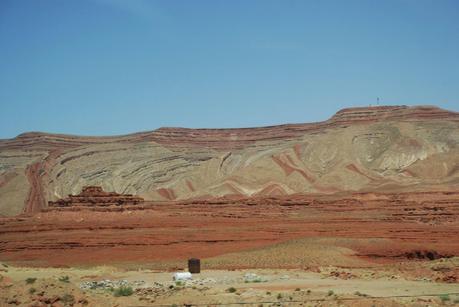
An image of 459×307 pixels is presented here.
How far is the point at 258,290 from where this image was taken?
20109 mm

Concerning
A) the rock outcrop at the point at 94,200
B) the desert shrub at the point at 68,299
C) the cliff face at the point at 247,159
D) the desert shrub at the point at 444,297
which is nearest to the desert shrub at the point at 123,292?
the desert shrub at the point at 68,299

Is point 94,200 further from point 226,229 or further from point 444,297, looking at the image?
point 444,297

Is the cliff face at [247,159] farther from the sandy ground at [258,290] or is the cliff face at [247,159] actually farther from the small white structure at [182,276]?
the small white structure at [182,276]

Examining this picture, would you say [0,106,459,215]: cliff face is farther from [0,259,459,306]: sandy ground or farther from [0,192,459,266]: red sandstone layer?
[0,259,459,306]: sandy ground

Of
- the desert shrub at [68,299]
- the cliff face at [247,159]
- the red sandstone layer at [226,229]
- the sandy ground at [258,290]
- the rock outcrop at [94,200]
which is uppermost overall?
the cliff face at [247,159]

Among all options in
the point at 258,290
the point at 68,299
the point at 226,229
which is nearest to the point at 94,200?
the point at 226,229

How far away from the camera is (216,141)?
120125 millimetres

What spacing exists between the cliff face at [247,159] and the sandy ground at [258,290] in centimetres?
5223

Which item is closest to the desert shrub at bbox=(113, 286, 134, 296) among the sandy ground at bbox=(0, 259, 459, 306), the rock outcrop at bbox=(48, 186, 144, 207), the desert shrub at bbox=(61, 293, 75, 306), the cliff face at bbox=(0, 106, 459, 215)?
the sandy ground at bbox=(0, 259, 459, 306)

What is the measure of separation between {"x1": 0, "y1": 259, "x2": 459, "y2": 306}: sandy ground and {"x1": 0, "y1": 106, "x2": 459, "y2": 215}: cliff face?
2056 inches

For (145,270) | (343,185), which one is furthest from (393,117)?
(145,270)

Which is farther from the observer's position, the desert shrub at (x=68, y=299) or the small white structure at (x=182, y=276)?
the small white structure at (x=182, y=276)

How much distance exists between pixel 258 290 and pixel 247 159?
85.6m

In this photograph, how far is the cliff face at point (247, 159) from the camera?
86562 millimetres
